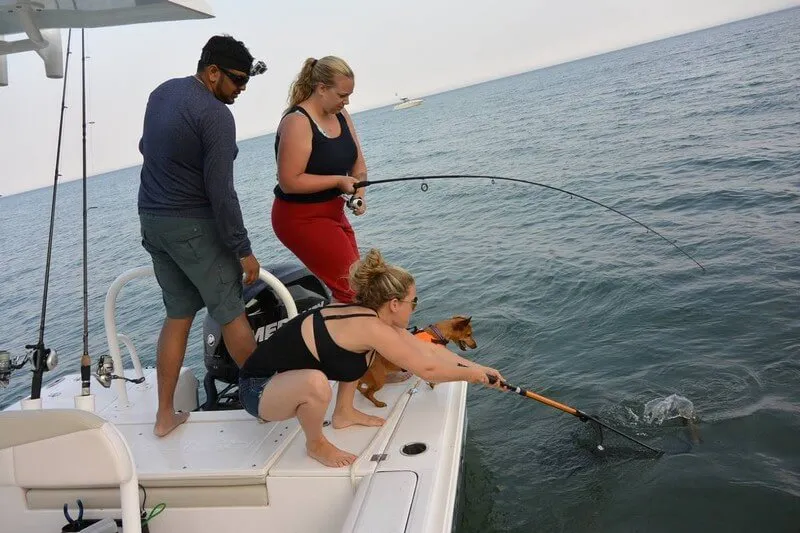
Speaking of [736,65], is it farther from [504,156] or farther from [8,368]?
[8,368]

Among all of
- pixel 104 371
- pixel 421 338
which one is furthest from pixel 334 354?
pixel 104 371

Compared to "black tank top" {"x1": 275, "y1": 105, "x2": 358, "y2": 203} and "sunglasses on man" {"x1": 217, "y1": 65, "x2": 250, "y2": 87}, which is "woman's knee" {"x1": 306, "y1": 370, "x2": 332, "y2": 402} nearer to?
"black tank top" {"x1": 275, "y1": 105, "x2": 358, "y2": 203}

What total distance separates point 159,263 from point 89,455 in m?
1.14

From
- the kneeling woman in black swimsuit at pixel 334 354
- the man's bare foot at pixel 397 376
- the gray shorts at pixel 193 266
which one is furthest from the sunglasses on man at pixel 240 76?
the man's bare foot at pixel 397 376

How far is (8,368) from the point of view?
9.10 feet

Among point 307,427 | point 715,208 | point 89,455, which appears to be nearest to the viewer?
point 89,455

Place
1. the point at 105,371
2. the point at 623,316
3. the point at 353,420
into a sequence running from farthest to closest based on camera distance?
the point at 623,316 → the point at 105,371 → the point at 353,420

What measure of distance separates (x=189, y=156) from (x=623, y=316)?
439 cm

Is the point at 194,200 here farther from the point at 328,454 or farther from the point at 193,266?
the point at 328,454

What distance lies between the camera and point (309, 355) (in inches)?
102

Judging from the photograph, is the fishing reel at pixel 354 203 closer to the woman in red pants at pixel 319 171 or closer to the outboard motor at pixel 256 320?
the woman in red pants at pixel 319 171

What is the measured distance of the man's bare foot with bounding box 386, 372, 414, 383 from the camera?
132 inches

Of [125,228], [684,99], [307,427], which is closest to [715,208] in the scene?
[307,427]

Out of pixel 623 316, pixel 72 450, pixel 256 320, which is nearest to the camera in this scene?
pixel 72 450
